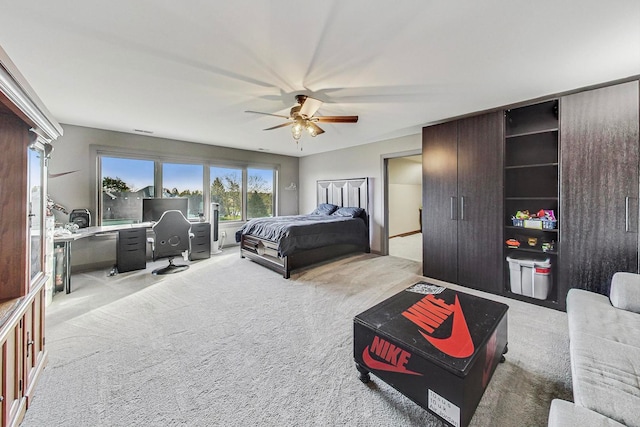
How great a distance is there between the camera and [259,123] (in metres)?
4.02

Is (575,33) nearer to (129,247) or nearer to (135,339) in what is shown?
(135,339)

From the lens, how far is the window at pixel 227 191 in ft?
19.6

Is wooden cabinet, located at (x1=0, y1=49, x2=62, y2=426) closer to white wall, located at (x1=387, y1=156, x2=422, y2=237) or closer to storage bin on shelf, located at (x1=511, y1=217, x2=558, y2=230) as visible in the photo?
storage bin on shelf, located at (x1=511, y1=217, x2=558, y2=230)

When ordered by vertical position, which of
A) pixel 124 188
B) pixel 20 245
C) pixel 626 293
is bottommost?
pixel 626 293

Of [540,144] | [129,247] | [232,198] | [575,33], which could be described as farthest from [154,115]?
[540,144]

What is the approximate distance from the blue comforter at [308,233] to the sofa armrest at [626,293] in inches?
133

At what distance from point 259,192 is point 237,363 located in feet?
17.4

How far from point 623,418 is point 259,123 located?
4390 mm

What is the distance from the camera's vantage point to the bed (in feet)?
13.1

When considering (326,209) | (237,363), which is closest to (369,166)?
(326,209)

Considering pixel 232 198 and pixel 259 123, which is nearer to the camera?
pixel 259 123

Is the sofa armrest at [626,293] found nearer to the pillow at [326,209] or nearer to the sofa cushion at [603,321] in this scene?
the sofa cushion at [603,321]

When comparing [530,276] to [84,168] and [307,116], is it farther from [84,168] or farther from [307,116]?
[84,168]

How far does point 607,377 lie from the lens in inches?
48.0
